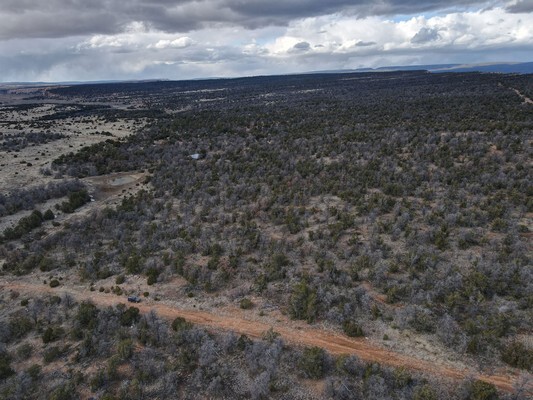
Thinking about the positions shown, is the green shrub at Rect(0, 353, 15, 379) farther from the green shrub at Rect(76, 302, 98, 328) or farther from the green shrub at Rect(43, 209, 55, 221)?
the green shrub at Rect(43, 209, 55, 221)

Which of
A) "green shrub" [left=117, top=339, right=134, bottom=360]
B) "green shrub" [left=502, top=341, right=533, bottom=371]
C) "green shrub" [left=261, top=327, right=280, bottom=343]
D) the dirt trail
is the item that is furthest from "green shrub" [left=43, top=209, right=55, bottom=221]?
"green shrub" [left=502, top=341, right=533, bottom=371]

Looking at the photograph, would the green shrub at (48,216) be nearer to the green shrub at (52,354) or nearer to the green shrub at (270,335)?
the green shrub at (52,354)

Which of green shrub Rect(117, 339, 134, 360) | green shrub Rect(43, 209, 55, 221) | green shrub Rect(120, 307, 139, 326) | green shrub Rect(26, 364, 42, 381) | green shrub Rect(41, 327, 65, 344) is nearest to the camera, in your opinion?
green shrub Rect(26, 364, 42, 381)

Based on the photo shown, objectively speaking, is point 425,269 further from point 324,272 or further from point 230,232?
point 230,232

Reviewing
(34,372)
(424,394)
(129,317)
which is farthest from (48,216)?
(424,394)

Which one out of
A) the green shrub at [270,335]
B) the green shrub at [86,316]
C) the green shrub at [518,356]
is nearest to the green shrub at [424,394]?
the green shrub at [518,356]

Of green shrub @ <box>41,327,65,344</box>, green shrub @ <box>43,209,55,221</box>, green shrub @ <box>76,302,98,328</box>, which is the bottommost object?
green shrub @ <box>41,327,65,344</box>
